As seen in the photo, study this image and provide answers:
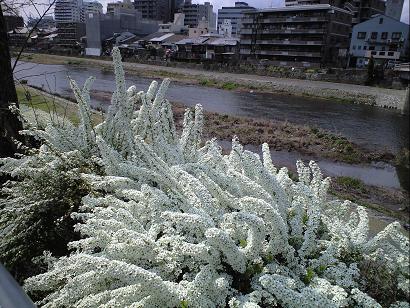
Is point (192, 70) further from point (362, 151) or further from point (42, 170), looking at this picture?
point (42, 170)

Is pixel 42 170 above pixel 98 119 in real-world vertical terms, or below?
above

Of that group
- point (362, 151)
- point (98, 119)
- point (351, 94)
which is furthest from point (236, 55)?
point (98, 119)

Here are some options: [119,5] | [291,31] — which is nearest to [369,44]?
[291,31]

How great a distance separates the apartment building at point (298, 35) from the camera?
1928 inches

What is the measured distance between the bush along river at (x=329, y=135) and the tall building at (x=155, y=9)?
84481 mm

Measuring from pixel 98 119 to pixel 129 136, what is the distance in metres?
6.98

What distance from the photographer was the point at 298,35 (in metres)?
52.0

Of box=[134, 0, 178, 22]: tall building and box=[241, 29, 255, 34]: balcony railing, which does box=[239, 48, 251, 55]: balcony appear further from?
box=[134, 0, 178, 22]: tall building

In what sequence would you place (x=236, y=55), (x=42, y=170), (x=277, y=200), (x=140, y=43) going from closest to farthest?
1. (x=277, y=200)
2. (x=42, y=170)
3. (x=236, y=55)
4. (x=140, y=43)

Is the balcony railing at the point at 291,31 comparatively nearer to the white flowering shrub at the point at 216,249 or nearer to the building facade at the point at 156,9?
the white flowering shrub at the point at 216,249

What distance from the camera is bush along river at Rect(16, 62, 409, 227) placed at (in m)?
7.83

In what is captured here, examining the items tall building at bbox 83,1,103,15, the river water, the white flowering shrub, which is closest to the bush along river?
the river water

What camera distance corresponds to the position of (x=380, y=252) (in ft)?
7.95

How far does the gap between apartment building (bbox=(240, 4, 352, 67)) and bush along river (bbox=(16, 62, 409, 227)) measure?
935 inches
